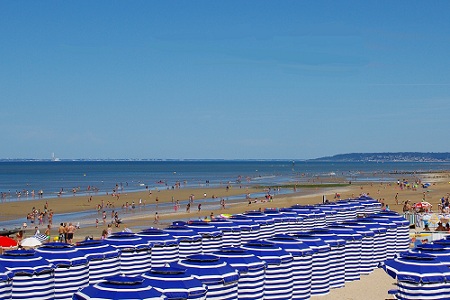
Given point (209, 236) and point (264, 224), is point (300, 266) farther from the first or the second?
point (264, 224)

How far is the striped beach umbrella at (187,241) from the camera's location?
18031 millimetres

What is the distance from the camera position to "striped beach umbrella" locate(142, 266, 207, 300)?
35.3 ft

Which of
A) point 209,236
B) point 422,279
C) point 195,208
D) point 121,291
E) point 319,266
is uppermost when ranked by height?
point 121,291

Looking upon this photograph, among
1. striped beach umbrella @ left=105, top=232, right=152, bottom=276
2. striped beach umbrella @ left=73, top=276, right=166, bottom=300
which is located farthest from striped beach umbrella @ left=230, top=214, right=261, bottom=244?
striped beach umbrella @ left=73, top=276, right=166, bottom=300

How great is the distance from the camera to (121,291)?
9.83 m

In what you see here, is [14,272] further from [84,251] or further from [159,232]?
[159,232]

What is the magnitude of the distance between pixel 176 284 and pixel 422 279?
5143 millimetres

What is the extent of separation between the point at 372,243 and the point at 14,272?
11264mm

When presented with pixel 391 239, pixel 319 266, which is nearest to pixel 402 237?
pixel 391 239

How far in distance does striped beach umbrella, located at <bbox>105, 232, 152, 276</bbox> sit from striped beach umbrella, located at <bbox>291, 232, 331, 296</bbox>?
402 centimetres

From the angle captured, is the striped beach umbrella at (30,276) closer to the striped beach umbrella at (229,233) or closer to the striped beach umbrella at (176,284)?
the striped beach umbrella at (176,284)

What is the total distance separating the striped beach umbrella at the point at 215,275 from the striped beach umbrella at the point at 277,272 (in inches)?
72.9

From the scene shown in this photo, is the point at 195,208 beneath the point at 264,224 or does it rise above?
beneath

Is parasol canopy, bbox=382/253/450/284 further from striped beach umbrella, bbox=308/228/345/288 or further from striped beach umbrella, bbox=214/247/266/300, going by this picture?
striped beach umbrella, bbox=308/228/345/288
